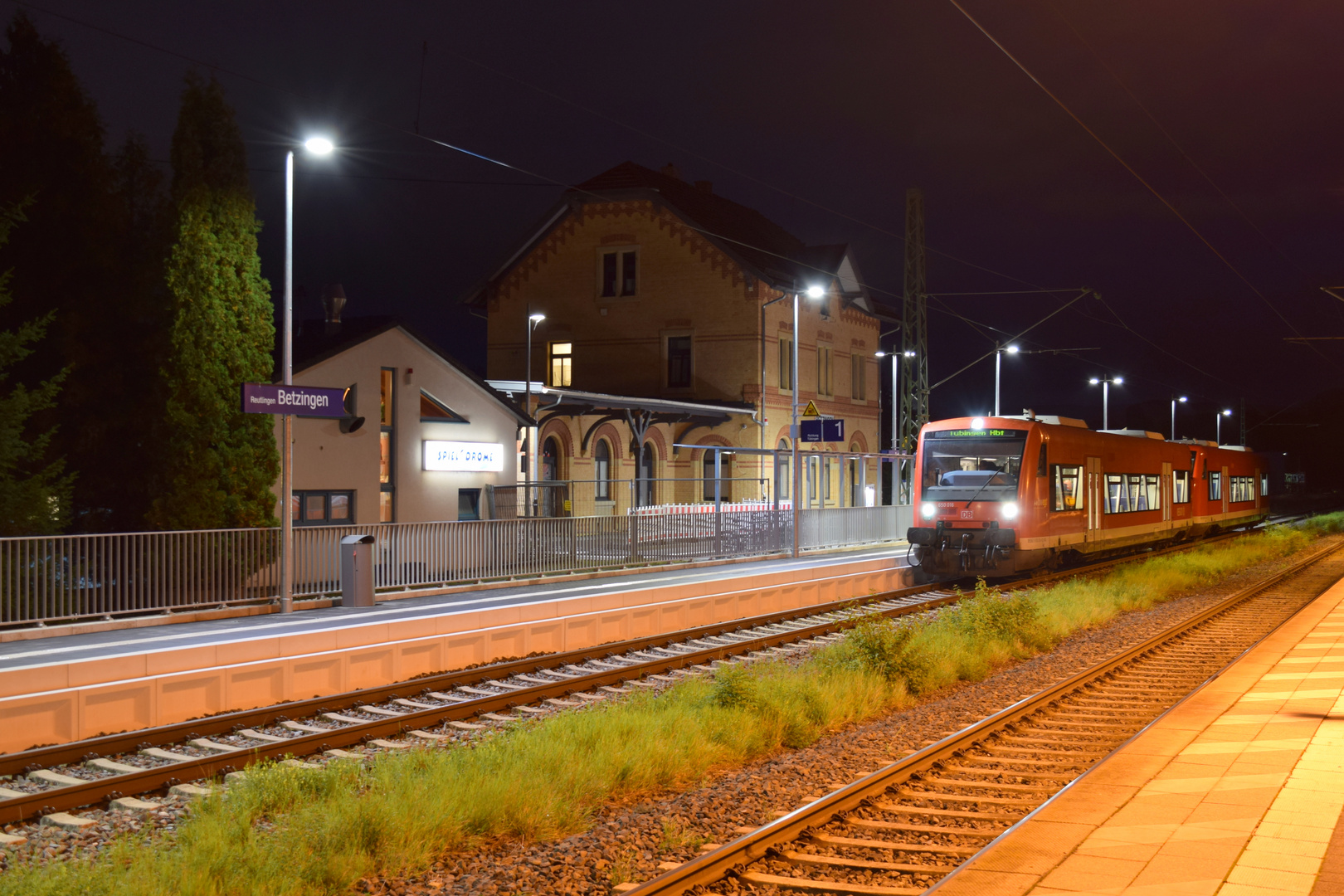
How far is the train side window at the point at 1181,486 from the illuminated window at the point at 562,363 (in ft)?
72.6

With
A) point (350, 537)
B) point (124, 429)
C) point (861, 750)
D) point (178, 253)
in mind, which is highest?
point (178, 253)

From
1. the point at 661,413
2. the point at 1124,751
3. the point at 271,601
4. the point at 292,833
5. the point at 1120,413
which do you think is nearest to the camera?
the point at 292,833

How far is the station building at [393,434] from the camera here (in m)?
21.7

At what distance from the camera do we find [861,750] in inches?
369

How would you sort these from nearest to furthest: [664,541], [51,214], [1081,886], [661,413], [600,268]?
[1081,886]
[51,214]
[664,541]
[661,413]
[600,268]

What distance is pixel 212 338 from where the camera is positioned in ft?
61.9

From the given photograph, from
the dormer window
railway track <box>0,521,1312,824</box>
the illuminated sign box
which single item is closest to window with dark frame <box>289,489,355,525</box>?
the illuminated sign box

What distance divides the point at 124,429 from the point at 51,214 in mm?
3873

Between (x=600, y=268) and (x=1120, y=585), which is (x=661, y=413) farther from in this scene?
(x=1120, y=585)

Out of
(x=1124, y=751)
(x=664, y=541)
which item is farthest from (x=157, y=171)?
(x=1124, y=751)

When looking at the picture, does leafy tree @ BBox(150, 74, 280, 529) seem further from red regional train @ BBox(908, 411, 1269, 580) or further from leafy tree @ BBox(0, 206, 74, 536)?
red regional train @ BBox(908, 411, 1269, 580)

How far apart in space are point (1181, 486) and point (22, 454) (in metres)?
29.4

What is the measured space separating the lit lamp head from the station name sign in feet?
11.3

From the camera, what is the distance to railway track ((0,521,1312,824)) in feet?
26.1
